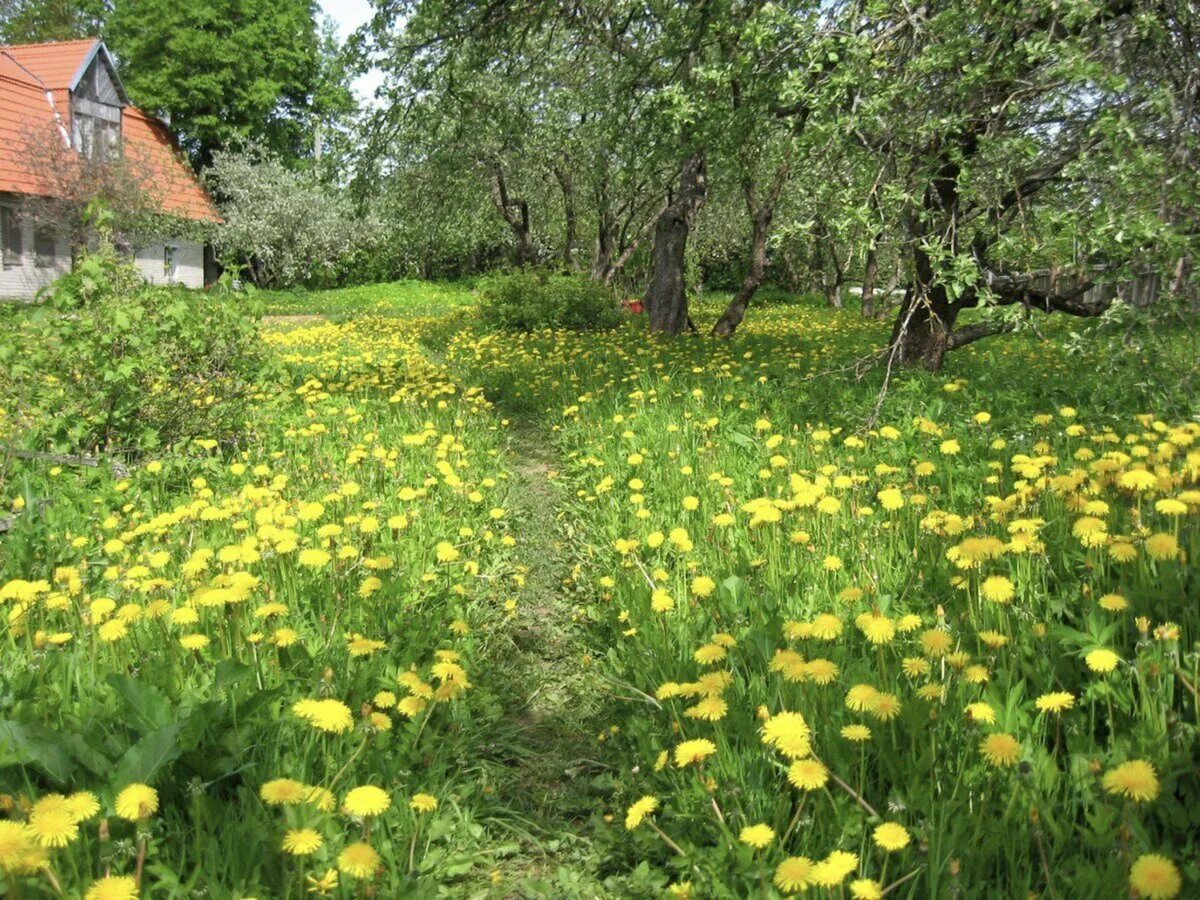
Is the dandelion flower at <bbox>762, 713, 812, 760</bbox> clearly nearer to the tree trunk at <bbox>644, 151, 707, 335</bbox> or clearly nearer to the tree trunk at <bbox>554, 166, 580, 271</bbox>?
the tree trunk at <bbox>644, 151, 707, 335</bbox>

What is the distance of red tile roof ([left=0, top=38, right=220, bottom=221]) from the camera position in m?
19.9

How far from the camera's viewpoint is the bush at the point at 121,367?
495cm

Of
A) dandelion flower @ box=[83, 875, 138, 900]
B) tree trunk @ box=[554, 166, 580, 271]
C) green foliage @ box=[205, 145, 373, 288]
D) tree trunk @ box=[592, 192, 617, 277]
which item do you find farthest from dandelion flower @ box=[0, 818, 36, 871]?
green foliage @ box=[205, 145, 373, 288]

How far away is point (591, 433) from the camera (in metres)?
6.11

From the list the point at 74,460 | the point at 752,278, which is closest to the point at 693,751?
the point at 74,460

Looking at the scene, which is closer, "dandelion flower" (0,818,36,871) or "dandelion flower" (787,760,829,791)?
"dandelion flower" (0,818,36,871)

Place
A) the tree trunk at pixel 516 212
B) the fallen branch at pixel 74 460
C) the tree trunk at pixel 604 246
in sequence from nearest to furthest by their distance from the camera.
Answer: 1. the fallen branch at pixel 74 460
2. the tree trunk at pixel 516 212
3. the tree trunk at pixel 604 246

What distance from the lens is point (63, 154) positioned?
19.1 meters

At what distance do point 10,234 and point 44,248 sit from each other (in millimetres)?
1104

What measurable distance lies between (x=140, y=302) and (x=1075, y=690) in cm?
558

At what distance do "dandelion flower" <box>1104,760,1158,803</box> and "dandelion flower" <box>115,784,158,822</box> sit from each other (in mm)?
1784

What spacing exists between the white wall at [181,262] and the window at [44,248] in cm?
328

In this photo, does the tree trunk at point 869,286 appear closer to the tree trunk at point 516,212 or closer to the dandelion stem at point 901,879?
the tree trunk at point 516,212

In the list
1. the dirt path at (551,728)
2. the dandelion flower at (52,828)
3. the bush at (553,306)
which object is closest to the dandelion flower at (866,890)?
the dirt path at (551,728)
